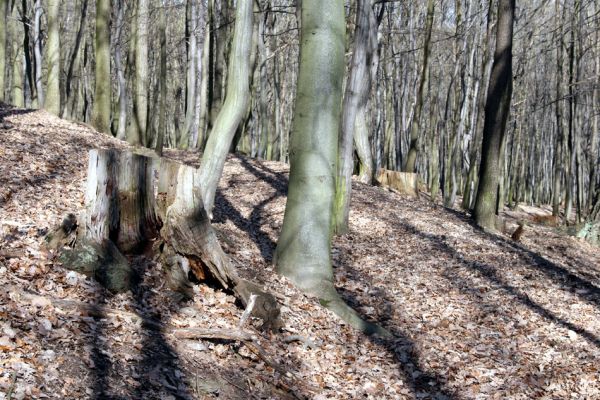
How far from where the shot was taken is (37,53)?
71.5 feet

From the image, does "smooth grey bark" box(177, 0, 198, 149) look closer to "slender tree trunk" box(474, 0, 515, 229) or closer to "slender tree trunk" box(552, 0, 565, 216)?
"slender tree trunk" box(474, 0, 515, 229)

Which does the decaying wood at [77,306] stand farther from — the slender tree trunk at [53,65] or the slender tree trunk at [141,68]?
the slender tree trunk at [53,65]

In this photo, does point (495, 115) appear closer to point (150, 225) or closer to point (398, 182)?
point (398, 182)

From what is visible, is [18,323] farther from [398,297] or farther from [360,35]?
[360,35]

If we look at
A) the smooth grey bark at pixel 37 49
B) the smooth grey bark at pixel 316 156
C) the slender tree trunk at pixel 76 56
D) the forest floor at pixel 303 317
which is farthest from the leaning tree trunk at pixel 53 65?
the smooth grey bark at pixel 316 156

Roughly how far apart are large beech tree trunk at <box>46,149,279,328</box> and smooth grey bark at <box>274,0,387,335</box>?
124 centimetres

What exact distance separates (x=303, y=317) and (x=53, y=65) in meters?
12.8

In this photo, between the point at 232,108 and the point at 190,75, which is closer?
the point at 232,108

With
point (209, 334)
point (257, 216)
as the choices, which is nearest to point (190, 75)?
point (257, 216)

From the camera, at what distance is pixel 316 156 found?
7.34 m

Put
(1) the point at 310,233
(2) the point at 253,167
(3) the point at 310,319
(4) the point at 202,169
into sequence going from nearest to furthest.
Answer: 1. (3) the point at 310,319
2. (1) the point at 310,233
3. (4) the point at 202,169
4. (2) the point at 253,167

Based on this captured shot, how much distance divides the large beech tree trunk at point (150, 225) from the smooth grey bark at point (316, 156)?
49.0 inches

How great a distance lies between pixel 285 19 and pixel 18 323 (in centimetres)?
3656

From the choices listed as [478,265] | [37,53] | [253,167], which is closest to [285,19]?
[37,53]
